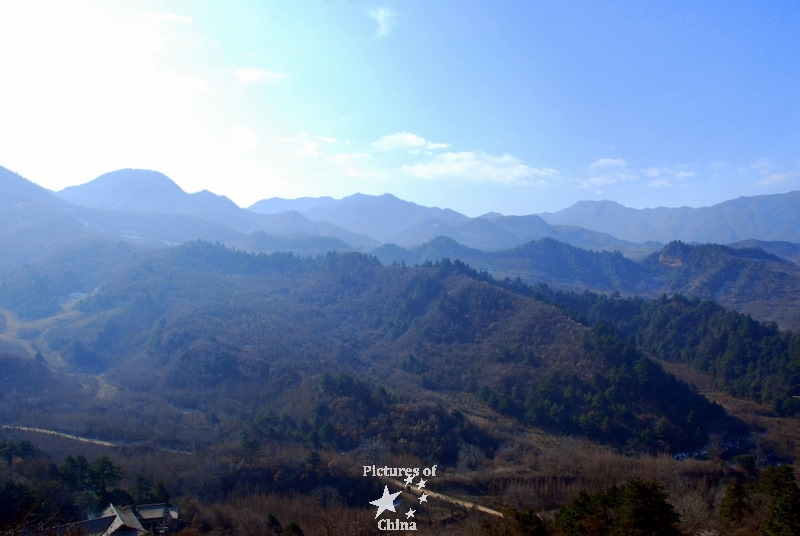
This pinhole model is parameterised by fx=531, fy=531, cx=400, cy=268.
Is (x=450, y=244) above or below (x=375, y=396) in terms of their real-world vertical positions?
above

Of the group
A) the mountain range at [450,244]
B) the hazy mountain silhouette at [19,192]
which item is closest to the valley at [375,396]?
the mountain range at [450,244]

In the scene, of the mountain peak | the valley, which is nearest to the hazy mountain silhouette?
the mountain peak

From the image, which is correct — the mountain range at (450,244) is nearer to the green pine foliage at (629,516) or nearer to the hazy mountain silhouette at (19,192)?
the hazy mountain silhouette at (19,192)

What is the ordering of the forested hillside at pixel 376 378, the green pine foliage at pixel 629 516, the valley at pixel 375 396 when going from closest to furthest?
the green pine foliage at pixel 629 516
the valley at pixel 375 396
the forested hillside at pixel 376 378

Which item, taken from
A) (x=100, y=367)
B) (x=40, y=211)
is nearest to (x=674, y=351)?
(x=100, y=367)

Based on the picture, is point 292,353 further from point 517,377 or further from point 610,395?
point 610,395

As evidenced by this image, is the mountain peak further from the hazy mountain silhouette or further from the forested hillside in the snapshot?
the forested hillside

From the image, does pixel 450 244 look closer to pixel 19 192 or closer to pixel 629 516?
pixel 19 192

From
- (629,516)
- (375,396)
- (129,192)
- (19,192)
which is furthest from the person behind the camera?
(129,192)

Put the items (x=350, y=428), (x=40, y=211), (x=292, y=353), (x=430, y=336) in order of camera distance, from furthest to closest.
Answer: (x=40, y=211)
(x=430, y=336)
(x=292, y=353)
(x=350, y=428)

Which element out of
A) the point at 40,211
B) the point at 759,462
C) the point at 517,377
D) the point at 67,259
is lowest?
the point at 759,462

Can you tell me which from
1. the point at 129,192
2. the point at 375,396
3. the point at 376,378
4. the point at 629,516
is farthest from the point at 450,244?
the point at 129,192
